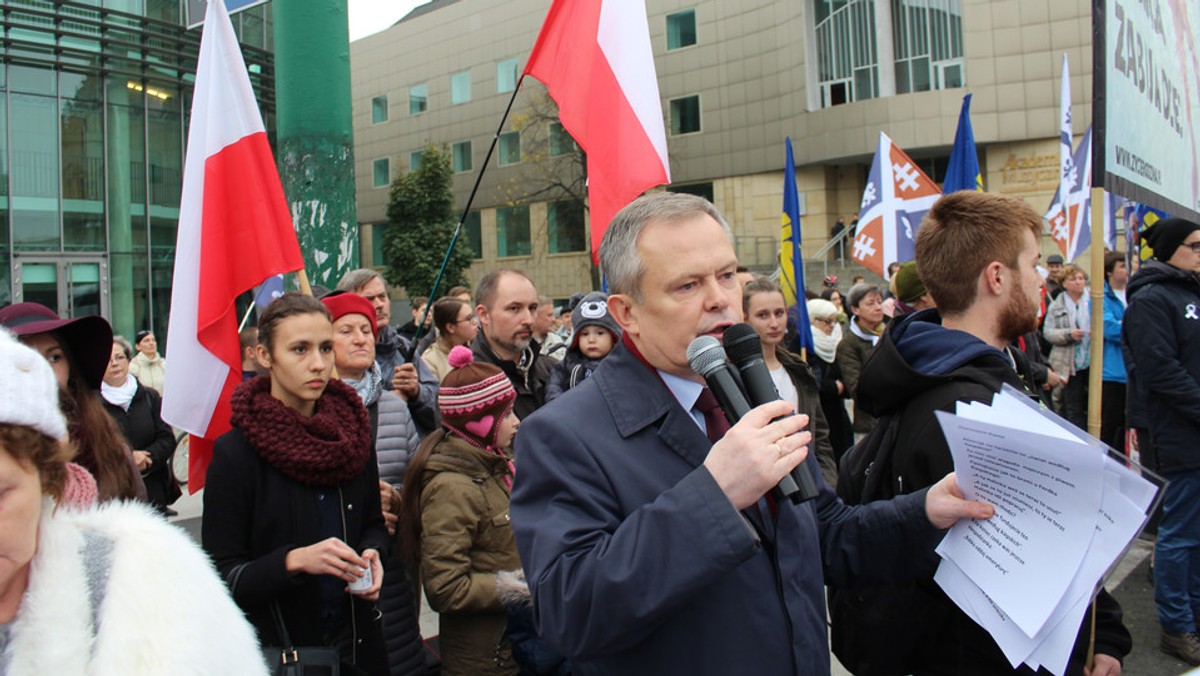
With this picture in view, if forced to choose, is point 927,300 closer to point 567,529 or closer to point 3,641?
point 567,529

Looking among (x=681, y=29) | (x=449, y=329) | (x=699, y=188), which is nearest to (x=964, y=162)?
(x=449, y=329)

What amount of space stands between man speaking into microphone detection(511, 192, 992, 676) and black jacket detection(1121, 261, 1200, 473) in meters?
3.30

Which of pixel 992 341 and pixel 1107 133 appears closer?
pixel 992 341

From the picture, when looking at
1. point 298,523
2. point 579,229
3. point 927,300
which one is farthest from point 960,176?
point 579,229

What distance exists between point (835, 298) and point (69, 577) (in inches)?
491

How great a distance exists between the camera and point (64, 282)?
16891mm

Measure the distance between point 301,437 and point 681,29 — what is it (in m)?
34.3

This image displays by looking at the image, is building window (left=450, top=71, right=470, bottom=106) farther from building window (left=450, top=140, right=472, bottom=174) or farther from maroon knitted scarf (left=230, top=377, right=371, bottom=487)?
maroon knitted scarf (left=230, top=377, right=371, bottom=487)

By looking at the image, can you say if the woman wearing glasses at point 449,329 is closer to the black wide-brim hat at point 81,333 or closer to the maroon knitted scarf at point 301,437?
the maroon knitted scarf at point 301,437

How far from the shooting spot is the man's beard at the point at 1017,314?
233cm

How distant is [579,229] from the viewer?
121 feet

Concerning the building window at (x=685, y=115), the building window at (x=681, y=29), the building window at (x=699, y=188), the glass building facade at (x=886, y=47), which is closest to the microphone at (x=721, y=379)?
the glass building facade at (x=886, y=47)

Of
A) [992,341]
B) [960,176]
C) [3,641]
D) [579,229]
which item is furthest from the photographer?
[579,229]

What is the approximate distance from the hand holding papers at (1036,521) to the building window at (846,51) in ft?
98.9
